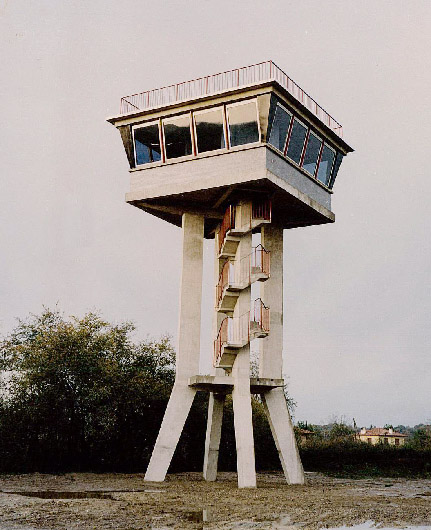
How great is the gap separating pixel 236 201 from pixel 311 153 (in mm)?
3626

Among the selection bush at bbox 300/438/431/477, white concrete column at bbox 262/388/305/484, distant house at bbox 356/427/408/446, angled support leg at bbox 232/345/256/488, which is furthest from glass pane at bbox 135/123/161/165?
distant house at bbox 356/427/408/446

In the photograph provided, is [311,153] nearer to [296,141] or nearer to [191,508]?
[296,141]

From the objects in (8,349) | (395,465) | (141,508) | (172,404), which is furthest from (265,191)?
(395,465)

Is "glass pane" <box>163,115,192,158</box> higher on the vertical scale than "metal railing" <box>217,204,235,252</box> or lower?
higher

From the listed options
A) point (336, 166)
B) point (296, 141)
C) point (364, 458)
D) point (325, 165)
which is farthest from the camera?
point (364, 458)

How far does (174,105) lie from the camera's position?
83.8 feet

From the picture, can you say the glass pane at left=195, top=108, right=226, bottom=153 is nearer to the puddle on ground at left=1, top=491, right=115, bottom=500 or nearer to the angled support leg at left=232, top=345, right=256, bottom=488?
the angled support leg at left=232, top=345, right=256, bottom=488

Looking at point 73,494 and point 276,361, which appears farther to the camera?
point 276,361

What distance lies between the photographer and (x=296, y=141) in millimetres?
25859

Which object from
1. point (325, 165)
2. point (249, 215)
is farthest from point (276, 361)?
point (325, 165)

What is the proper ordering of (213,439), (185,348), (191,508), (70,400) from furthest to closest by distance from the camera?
(70,400) < (213,439) < (185,348) < (191,508)

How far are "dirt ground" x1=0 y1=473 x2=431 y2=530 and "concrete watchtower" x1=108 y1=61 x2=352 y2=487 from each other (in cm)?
343

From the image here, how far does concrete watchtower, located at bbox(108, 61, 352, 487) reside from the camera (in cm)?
2445

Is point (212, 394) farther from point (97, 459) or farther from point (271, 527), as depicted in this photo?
point (271, 527)
